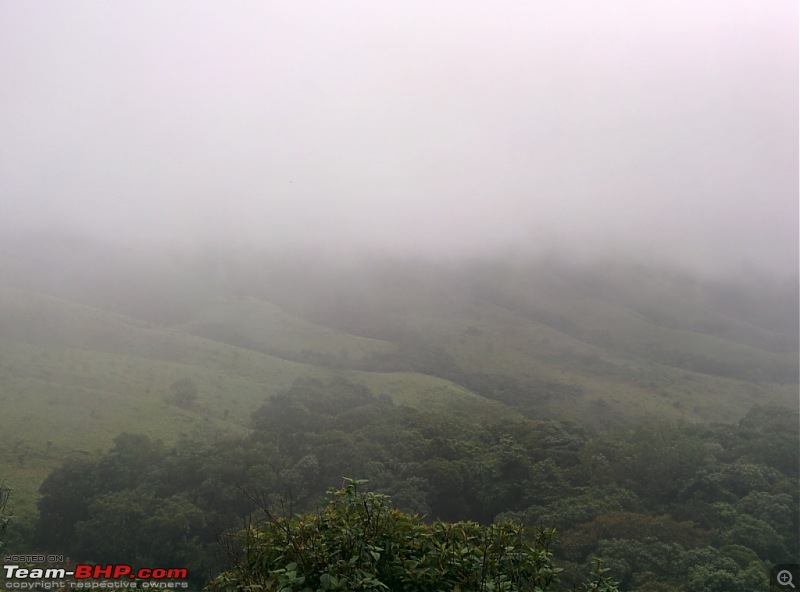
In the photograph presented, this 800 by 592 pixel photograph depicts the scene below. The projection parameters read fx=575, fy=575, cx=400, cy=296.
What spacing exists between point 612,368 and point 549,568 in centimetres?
12604

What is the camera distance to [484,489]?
4609 centimetres

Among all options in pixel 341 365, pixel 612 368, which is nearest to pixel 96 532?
pixel 341 365

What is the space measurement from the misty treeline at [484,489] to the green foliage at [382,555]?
691 inches

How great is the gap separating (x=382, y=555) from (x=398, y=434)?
5005 centimetres

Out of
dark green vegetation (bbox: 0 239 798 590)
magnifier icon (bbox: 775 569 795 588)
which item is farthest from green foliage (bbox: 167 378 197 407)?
magnifier icon (bbox: 775 569 795 588)

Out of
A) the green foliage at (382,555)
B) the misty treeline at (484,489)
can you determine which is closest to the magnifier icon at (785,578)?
the misty treeline at (484,489)

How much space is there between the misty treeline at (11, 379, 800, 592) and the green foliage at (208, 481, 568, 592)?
691 inches

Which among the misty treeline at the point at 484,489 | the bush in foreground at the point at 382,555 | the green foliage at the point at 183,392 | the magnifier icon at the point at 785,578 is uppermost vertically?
the bush in foreground at the point at 382,555

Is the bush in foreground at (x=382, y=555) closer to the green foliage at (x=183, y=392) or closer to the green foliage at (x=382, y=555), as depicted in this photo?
the green foliage at (x=382, y=555)

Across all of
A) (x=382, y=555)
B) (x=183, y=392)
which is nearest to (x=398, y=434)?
(x=183, y=392)

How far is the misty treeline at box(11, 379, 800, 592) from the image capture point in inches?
1308

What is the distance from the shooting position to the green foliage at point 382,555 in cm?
810

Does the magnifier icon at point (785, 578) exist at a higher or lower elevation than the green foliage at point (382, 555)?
lower

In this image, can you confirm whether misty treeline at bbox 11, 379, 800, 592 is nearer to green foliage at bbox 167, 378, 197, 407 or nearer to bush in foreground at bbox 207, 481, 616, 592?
green foliage at bbox 167, 378, 197, 407
